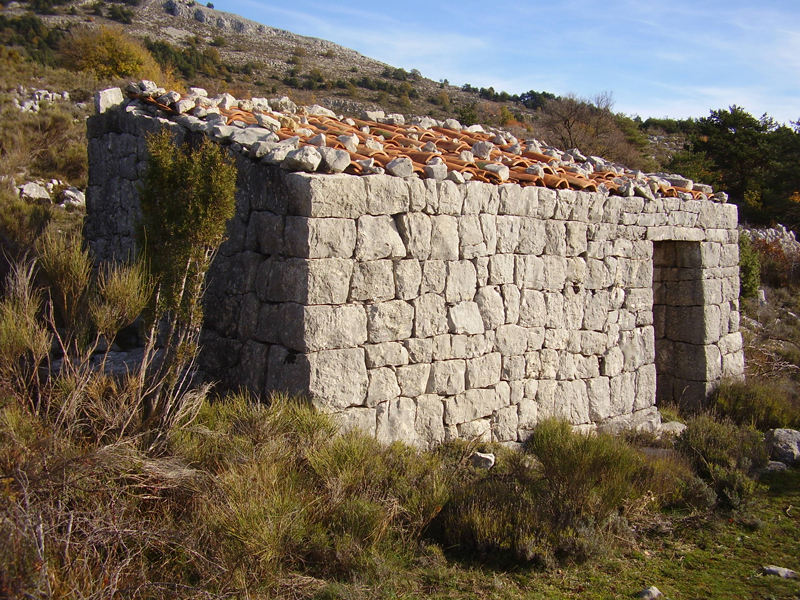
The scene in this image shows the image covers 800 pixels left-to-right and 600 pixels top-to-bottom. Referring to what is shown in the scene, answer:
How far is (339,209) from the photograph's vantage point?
487 cm

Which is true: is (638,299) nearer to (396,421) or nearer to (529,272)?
(529,272)

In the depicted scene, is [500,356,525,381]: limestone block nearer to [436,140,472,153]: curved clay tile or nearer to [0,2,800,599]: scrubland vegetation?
[0,2,800,599]: scrubland vegetation

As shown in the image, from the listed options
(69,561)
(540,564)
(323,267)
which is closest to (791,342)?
(540,564)

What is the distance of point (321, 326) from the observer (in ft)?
15.6

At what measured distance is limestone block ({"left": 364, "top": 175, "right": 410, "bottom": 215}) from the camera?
5078 mm

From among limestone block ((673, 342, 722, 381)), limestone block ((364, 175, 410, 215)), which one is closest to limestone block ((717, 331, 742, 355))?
limestone block ((673, 342, 722, 381))

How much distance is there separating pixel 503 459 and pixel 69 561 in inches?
148

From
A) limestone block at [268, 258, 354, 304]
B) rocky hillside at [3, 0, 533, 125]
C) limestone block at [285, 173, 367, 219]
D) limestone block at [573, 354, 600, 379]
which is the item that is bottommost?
limestone block at [573, 354, 600, 379]

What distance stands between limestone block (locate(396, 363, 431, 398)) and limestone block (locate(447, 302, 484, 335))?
0.48 meters

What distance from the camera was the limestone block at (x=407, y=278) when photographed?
5.27 m

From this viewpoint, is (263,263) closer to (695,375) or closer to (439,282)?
(439,282)

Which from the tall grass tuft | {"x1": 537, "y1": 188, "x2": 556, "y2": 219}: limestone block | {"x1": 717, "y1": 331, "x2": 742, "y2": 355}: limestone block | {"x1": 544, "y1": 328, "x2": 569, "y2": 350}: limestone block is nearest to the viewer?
the tall grass tuft

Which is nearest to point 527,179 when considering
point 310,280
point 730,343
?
point 310,280

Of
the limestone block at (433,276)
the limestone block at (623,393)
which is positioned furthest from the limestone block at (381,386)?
the limestone block at (623,393)
